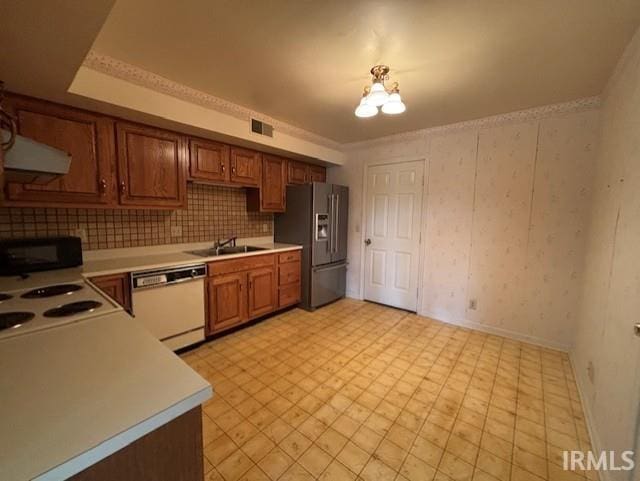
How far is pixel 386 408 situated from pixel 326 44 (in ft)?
8.18

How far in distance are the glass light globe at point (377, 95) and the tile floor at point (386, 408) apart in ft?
7.09

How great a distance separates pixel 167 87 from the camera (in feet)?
7.18

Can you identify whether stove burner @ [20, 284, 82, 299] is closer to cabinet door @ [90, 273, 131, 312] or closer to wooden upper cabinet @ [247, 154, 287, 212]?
cabinet door @ [90, 273, 131, 312]

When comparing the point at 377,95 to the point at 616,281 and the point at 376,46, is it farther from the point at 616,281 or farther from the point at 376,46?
the point at 616,281

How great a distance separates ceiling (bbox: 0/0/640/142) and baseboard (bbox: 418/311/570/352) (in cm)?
238

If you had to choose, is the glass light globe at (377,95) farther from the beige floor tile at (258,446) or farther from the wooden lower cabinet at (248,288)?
the beige floor tile at (258,446)

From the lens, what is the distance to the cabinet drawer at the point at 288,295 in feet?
11.4

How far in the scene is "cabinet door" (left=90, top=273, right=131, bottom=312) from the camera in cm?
200

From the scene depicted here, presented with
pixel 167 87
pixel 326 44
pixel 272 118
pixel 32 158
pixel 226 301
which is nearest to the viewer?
pixel 32 158

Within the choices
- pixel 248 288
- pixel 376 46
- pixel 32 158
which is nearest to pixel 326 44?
pixel 376 46

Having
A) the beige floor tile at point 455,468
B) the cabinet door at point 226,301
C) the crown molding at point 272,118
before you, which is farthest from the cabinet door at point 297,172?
the beige floor tile at point 455,468

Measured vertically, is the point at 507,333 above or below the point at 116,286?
below

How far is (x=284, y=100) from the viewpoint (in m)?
2.56

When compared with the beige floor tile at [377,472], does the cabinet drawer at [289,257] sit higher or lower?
higher
